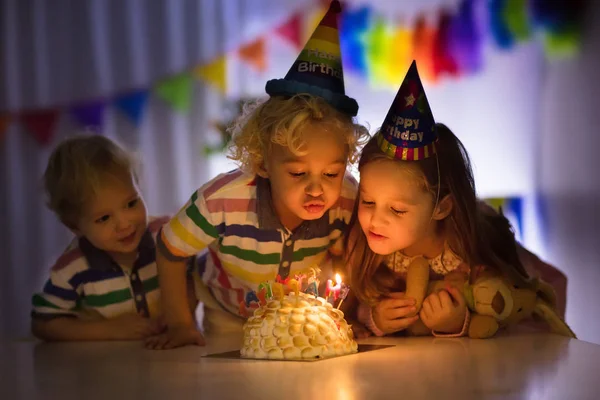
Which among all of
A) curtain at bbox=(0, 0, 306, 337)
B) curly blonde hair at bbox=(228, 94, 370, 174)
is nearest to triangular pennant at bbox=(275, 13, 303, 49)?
curtain at bbox=(0, 0, 306, 337)

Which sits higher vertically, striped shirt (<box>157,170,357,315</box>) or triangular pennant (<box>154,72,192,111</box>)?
triangular pennant (<box>154,72,192,111</box>)

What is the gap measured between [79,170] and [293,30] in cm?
186

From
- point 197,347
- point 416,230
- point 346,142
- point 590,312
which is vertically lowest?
point 590,312

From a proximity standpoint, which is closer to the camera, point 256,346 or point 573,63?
point 256,346

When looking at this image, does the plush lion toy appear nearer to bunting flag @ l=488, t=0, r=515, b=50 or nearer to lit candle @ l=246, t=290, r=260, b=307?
lit candle @ l=246, t=290, r=260, b=307

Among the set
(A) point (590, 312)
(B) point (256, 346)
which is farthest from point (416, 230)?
(A) point (590, 312)

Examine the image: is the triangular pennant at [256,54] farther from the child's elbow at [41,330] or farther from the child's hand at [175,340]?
the child's hand at [175,340]

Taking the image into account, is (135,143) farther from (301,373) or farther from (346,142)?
(301,373)

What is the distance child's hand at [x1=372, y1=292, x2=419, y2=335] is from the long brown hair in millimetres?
43

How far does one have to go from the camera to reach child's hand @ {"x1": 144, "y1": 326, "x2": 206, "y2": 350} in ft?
5.15

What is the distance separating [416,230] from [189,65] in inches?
90.1

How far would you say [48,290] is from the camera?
1.90 metres

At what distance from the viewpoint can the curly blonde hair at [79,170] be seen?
1.87 m

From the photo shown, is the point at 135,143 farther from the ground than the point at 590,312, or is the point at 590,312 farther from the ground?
the point at 135,143
